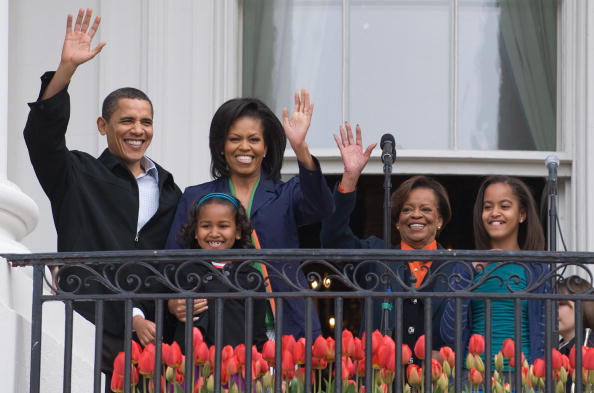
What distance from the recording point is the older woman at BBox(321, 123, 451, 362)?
6590 millimetres

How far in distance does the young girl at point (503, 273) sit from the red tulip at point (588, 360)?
0.30 meters

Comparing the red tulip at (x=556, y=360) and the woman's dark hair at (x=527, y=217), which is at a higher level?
the woman's dark hair at (x=527, y=217)

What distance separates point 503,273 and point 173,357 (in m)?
1.57

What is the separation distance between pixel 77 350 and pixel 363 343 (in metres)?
1.32

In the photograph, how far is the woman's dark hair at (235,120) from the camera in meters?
6.80

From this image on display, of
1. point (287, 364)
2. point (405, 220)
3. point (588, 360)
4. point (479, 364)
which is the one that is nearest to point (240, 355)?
point (287, 364)

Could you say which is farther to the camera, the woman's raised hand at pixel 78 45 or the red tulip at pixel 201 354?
the woman's raised hand at pixel 78 45

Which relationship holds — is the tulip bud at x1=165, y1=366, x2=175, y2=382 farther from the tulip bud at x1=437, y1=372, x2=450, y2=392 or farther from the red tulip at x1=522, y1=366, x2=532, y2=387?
the red tulip at x1=522, y1=366, x2=532, y2=387

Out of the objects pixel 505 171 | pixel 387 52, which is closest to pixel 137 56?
pixel 387 52

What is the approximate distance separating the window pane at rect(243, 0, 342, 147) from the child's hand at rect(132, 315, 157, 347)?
8.24ft

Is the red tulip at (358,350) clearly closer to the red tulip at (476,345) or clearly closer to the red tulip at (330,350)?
the red tulip at (330,350)

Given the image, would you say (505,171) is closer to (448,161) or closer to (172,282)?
(448,161)

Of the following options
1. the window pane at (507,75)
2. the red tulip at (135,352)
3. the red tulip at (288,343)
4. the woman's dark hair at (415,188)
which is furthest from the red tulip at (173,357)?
the window pane at (507,75)

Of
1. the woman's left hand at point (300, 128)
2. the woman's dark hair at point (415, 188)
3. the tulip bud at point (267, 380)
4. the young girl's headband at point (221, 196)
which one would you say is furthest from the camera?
the woman's dark hair at point (415, 188)
